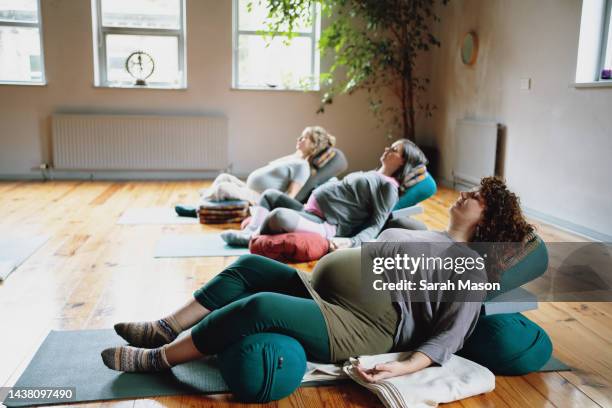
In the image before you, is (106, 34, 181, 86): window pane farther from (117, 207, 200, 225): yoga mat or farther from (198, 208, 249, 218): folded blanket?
(198, 208, 249, 218): folded blanket

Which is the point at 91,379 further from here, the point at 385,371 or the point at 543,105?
the point at 543,105

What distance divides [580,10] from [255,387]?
12.3ft

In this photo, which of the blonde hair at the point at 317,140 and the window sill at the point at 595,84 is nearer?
the window sill at the point at 595,84

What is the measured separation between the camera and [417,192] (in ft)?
11.8

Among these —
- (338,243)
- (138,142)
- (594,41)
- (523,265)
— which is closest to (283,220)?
(338,243)

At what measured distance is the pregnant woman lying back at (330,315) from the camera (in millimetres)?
1836

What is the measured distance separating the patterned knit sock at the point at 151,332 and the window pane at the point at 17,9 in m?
5.29

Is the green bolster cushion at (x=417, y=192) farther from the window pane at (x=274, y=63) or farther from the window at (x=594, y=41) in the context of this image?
the window pane at (x=274, y=63)

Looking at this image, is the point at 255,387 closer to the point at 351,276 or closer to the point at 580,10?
the point at 351,276

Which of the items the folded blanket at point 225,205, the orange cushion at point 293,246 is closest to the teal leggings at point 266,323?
the orange cushion at point 293,246

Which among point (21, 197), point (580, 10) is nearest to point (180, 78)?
point (21, 197)

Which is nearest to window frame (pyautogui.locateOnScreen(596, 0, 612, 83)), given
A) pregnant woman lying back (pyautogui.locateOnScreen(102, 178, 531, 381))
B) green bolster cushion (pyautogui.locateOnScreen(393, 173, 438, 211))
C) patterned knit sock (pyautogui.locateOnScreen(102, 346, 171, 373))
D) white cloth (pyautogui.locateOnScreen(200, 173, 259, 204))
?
green bolster cushion (pyautogui.locateOnScreen(393, 173, 438, 211))

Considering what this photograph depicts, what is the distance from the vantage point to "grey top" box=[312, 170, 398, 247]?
3461mm

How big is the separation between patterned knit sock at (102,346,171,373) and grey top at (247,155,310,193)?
7.65ft
